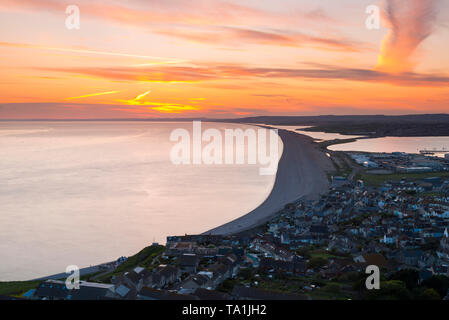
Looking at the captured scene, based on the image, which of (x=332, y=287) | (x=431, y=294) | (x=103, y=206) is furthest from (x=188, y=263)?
(x=103, y=206)

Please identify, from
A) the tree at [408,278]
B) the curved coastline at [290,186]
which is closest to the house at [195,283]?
the tree at [408,278]

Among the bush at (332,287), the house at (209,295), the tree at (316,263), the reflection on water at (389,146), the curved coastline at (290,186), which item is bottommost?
the bush at (332,287)

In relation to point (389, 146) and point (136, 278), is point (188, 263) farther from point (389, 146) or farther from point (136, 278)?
point (389, 146)

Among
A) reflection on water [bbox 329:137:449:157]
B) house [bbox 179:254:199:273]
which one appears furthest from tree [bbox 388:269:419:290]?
reflection on water [bbox 329:137:449:157]

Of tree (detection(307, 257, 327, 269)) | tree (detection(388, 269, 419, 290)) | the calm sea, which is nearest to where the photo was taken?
tree (detection(388, 269, 419, 290))

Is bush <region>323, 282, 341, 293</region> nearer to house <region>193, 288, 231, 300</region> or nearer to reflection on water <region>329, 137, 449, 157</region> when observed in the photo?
house <region>193, 288, 231, 300</region>

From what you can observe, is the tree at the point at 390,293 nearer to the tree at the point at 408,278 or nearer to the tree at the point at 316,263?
the tree at the point at 408,278
